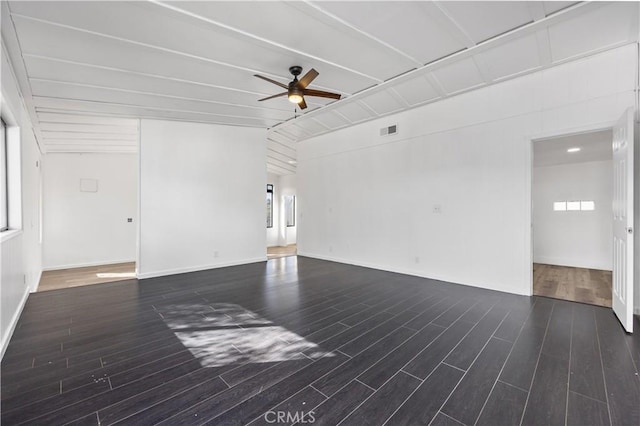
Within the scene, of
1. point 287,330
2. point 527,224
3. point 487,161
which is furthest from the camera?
point 487,161

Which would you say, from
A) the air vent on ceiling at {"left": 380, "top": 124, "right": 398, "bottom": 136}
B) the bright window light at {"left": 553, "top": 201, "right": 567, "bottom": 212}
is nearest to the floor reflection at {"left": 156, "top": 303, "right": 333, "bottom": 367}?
the air vent on ceiling at {"left": 380, "top": 124, "right": 398, "bottom": 136}

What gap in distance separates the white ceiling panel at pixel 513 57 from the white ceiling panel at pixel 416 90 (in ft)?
2.66

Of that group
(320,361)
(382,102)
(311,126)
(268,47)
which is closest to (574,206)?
(382,102)

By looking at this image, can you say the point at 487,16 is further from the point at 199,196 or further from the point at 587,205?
the point at 587,205

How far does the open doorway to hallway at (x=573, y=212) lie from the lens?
512 centimetres

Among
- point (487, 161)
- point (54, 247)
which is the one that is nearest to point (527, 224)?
point (487, 161)

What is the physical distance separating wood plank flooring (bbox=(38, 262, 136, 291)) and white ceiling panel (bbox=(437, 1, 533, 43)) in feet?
20.5

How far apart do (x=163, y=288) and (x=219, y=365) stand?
9.10 feet

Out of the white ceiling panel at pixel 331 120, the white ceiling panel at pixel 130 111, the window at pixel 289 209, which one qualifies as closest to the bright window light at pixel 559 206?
the white ceiling panel at pixel 331 120

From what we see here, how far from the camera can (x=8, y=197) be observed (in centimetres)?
337

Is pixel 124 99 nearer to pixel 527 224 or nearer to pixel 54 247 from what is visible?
pixel 54 247

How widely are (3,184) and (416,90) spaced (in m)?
5.54

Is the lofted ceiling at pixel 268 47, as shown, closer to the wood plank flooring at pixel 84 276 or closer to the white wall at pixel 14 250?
the white wall at pixel 14 250

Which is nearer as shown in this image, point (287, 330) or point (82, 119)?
point (287, 330)
